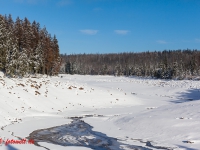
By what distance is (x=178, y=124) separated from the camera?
17.7m

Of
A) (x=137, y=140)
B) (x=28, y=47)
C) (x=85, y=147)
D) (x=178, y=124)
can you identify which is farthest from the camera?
(x=28, y=47)

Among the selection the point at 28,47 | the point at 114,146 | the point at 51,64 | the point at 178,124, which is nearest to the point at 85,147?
the point at 114,146

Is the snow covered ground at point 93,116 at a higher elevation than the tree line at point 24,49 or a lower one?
lower

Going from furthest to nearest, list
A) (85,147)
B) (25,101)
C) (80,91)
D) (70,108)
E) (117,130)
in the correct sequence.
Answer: (80,91) → (70,108) → (25,101) → (117,130) → (85,147)

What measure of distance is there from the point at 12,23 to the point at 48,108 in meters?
37.3

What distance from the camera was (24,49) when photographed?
48.1m

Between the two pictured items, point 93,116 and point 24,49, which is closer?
point 93,116

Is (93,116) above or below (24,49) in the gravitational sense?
below

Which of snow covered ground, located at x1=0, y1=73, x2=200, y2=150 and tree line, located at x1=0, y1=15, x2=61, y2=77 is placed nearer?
snow covered ground, located at x1=0, y1=73, x2=200, y2=150

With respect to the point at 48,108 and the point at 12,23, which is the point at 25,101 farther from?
the point at 12,23

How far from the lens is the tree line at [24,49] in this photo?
141 feet

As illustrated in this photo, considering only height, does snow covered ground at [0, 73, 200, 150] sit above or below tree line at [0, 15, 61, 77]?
below

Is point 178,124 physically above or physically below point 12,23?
below

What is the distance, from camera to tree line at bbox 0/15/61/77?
43094 mm
